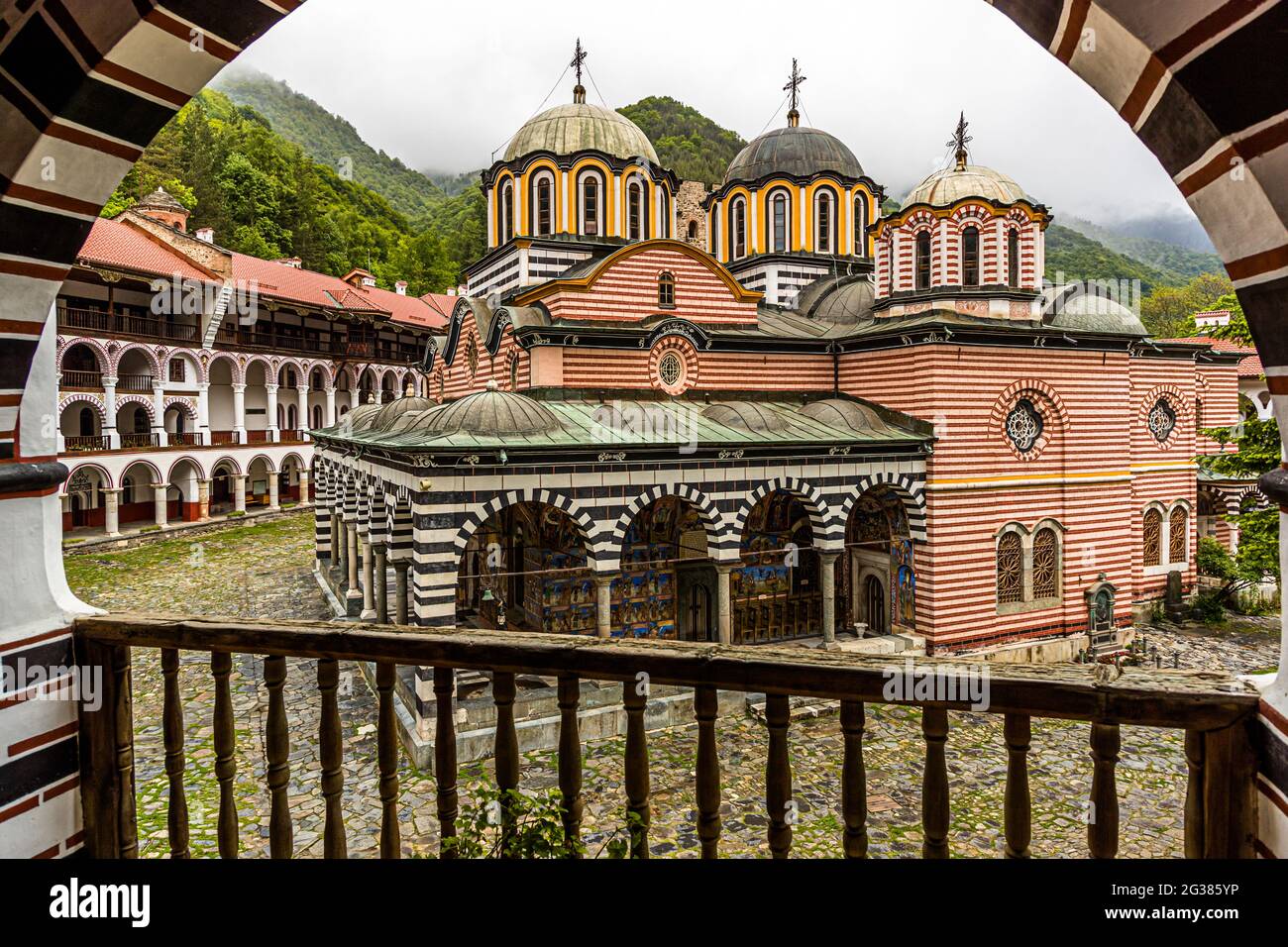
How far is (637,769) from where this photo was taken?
2.11 meters

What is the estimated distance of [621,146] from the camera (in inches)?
662

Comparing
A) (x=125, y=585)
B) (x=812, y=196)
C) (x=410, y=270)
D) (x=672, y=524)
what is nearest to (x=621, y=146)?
(x=812, y=196)

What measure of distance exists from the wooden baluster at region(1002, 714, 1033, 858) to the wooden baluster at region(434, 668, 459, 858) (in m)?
1.50

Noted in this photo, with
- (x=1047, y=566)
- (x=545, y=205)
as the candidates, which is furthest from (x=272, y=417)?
(x=1047, y=566)

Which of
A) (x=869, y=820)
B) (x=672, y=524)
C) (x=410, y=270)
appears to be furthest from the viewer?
(x=410, y=270)

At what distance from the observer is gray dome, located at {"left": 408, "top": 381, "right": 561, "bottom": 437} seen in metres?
10.2

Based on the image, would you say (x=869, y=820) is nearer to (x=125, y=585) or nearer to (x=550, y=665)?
(x=550, y=665)

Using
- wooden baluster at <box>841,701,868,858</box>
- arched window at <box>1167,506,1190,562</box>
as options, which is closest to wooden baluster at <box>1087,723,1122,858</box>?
wooden baluster at <box>841,701,868,858</box>

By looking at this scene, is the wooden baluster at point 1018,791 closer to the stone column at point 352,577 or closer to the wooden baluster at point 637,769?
the wooden baluster at point 637,769

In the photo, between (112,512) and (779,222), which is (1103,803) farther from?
(112,512)

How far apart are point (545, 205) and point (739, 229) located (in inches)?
209

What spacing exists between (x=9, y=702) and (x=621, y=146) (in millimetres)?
16786

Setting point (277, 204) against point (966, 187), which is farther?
point (277, 204)

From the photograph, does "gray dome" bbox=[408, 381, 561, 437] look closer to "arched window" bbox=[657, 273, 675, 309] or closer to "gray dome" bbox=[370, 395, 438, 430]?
"gray dome" bbox=[370, 395, 438, 430]
